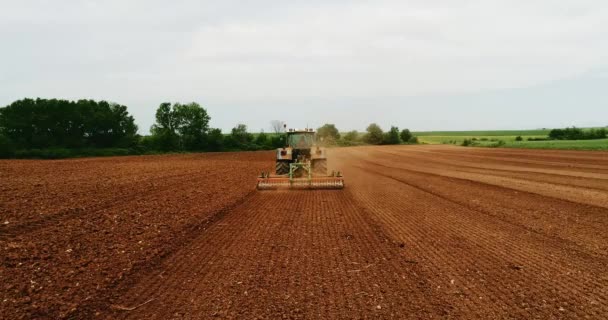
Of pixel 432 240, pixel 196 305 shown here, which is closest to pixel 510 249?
pixel 432 240

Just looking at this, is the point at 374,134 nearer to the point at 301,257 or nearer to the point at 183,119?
the point at 183,119

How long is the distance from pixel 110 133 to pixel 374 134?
139ft

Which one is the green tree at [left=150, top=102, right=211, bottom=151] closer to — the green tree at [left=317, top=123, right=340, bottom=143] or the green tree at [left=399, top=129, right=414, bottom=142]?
the green tree at [left=317, top=123, right=340, bottom=143]

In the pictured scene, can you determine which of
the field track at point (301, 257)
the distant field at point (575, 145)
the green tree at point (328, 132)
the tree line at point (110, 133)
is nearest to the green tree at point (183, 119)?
the tree line at point (110, 133)

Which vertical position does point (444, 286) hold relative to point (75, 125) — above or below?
below

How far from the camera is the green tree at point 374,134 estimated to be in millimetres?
69625

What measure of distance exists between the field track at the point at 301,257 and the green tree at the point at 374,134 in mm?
56555

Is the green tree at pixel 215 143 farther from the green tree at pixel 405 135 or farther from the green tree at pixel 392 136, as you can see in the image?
the green tree at pixel 405 135

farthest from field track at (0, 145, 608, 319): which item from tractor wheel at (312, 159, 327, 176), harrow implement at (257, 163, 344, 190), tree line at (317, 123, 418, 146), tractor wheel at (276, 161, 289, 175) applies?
tree line at (317, 123, 418, 146)

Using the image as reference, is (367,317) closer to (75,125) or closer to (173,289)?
(173,289)

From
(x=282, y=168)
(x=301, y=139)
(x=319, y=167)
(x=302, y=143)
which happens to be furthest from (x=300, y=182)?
(x=301, y=139)

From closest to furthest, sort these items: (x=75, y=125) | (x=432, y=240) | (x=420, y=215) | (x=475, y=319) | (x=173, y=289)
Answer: (x=475, y=319) → (x=173, y=289) → (x=432, y=240) → (x=420, y=215) → (x=75, y=125)

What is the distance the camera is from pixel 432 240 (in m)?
8.05

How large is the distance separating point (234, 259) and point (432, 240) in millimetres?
4033
